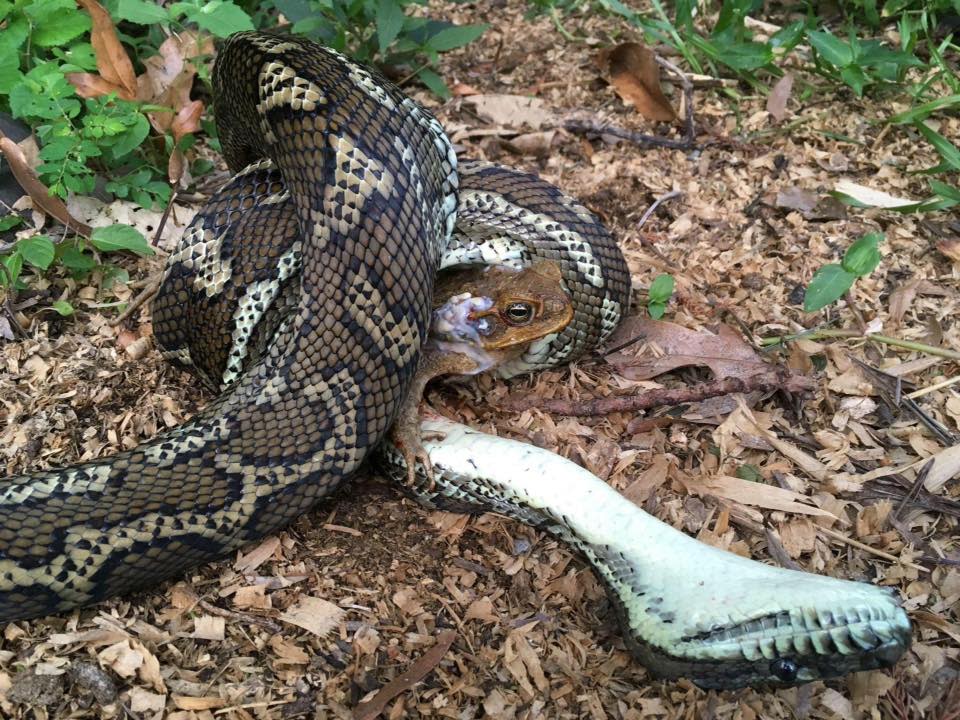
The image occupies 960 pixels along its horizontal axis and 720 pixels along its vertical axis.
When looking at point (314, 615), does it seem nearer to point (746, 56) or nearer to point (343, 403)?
point (343, 403)

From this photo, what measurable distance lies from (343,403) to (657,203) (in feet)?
7.74

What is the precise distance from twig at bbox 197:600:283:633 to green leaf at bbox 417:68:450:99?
3412 mm

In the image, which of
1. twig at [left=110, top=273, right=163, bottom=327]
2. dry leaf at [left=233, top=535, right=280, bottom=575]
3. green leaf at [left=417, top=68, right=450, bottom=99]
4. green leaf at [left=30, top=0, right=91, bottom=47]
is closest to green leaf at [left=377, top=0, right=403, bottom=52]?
green leaf at [left=417, top=68, right=450, bottom=99]

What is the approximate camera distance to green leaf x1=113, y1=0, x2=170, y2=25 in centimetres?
392

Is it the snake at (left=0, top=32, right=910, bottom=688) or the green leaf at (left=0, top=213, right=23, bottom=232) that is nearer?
the snake at (left=0, top=32, right=910, bottom=688)

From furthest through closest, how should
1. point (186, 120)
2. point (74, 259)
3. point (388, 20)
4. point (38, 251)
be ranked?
point (388, 20) < point (186, 120) < point (74, 259) < point (38, 251)

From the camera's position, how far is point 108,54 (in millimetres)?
4250

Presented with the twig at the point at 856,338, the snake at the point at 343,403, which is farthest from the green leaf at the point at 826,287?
the snake at the point at 343,403

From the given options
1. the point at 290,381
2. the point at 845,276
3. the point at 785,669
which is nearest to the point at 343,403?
the point at 290,381

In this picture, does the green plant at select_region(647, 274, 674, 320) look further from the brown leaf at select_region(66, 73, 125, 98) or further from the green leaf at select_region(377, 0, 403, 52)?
the brown leaf at select_region(66, 73, 125, 98)

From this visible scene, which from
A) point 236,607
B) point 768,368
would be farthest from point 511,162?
point 236,607

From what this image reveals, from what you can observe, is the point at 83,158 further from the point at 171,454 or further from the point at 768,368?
the point at 768,368

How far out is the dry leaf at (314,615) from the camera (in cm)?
301

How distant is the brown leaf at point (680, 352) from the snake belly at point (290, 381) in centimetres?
109
